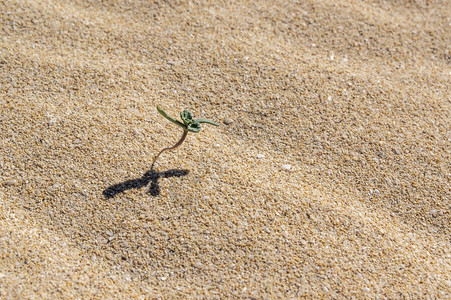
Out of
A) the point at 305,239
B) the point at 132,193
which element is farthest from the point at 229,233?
the point at 132,193

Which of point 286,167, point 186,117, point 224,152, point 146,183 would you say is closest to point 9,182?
point 146,183

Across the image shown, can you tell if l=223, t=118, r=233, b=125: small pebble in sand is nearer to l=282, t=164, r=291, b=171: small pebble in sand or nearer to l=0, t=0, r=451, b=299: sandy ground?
l=0, t=0, r=451, b=299: sandy ground

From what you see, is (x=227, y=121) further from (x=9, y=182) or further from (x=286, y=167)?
(x=9, y=182)

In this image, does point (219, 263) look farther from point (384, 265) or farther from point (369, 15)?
point (369, 15)

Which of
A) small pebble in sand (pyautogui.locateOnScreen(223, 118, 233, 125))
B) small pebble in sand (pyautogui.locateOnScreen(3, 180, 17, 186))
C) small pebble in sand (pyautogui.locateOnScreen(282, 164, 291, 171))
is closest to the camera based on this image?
small pebble in sand (pyautogui.locateOnScreen(3, 180, 17, 186))

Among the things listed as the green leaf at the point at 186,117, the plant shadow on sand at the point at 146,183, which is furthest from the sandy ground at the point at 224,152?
the green leaf at the point at 186,117

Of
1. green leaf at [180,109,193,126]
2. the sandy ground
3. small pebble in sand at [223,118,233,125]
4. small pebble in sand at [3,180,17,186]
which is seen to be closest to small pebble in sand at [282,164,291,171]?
the sandy ground

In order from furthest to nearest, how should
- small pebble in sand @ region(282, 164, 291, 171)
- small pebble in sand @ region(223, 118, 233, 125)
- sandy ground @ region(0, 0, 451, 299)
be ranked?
small pebble in sand @ region(223, 118, 233, 125), small pebble in sand @ region(282, 164, 291, 171), sandy ground @ region(0, 0, 451, 299)

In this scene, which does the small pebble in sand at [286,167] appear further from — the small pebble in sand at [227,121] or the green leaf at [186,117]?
the green leaf at [186,117]
